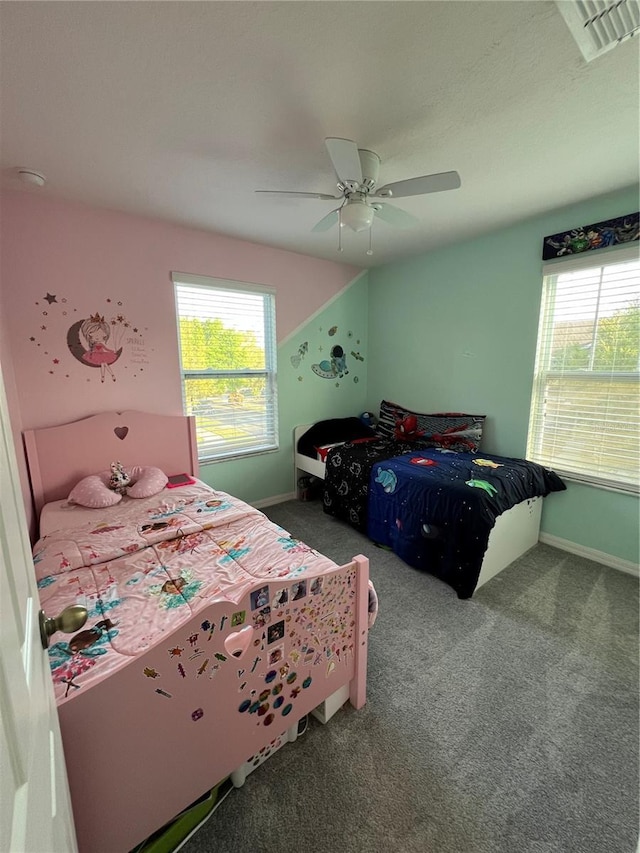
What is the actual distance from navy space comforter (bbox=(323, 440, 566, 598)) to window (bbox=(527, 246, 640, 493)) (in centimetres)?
28

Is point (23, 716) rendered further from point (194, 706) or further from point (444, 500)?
point (444, 500)

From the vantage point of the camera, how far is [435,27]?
114 centimetres

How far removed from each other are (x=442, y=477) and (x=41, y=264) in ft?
9.78

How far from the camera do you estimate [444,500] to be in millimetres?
2297

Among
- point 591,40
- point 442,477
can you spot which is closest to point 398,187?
point 591,40

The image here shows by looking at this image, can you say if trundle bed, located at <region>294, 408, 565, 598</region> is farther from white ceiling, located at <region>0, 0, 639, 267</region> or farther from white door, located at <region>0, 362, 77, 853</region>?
white door, located at <region>0, 362, 77, 853</region>

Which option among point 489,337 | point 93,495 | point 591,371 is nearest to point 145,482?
point 93,495

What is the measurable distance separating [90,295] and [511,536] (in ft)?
11.1

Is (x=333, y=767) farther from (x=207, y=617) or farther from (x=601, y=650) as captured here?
(x=601, y=650)

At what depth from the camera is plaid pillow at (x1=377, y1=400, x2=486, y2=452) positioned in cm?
313

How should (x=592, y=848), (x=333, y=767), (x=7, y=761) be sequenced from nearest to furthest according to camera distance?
(x=7, y=761) < (x=592, y=848) < (x=333, y=767)

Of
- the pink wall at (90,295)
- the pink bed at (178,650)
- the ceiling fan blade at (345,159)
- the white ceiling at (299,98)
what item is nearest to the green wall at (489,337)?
the white ceiling at (299,98)

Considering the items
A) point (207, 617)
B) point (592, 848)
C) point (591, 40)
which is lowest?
point (592, 848)

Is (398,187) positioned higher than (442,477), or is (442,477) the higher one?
(398,187)
